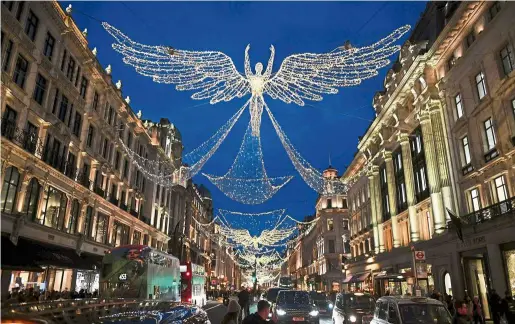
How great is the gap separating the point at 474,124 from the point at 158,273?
878 inches

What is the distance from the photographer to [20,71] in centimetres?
2283

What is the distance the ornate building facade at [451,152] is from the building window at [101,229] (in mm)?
26432

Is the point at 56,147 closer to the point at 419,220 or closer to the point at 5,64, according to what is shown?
→ the point at 5,64

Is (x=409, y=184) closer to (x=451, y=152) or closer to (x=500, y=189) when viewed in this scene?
(x=451, y=152)

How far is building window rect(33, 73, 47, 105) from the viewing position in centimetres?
2468

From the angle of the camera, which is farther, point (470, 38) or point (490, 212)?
point (470, 38)

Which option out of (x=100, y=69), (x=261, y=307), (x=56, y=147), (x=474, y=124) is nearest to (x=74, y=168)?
(x=56, y=147)

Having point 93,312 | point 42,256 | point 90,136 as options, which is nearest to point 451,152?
point 93,312

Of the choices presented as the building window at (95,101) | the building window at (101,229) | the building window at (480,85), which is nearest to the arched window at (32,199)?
the building window at (101,229)

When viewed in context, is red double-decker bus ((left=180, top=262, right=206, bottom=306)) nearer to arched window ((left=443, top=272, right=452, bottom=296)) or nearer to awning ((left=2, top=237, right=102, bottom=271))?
awning ((left=2, top=237, right=102, bottom=271))

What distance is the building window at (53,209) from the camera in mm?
26016

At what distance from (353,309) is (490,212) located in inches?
454

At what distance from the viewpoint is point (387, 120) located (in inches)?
1583

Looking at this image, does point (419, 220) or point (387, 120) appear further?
point (387, 120)
